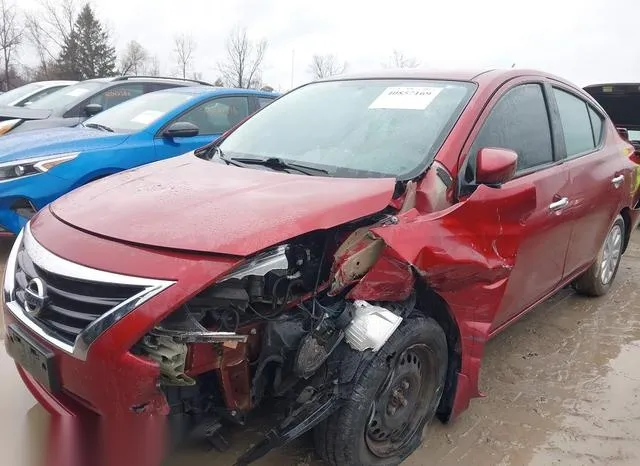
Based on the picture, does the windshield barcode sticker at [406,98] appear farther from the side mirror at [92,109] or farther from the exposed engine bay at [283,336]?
the side mirror at [92,109]

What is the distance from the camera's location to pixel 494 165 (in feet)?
8.03

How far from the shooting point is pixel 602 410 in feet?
9.83

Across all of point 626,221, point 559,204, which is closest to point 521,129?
point 559,204

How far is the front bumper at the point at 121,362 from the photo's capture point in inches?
68.2

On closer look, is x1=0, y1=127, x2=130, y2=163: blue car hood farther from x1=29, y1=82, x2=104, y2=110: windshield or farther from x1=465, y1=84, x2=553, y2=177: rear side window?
x1=465, y1=84, x2=553, y2=177: rear side window

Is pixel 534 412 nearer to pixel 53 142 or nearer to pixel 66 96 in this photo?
pixel 53 142

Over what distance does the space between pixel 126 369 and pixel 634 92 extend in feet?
23.4

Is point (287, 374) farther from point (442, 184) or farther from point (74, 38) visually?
point (74, 38)

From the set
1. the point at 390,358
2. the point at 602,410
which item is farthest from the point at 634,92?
the point at 390,358

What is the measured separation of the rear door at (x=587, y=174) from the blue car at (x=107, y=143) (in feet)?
10.2

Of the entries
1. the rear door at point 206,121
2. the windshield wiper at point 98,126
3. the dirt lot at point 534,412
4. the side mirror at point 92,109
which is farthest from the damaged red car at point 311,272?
the side mirror at point 92,109

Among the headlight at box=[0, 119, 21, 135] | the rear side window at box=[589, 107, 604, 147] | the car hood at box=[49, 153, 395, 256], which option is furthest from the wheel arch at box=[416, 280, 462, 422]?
the headlight at box=[0, 119, 21, 135]

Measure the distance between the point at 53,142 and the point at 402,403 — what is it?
149 inches

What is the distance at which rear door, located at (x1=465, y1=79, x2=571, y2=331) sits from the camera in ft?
9.30
